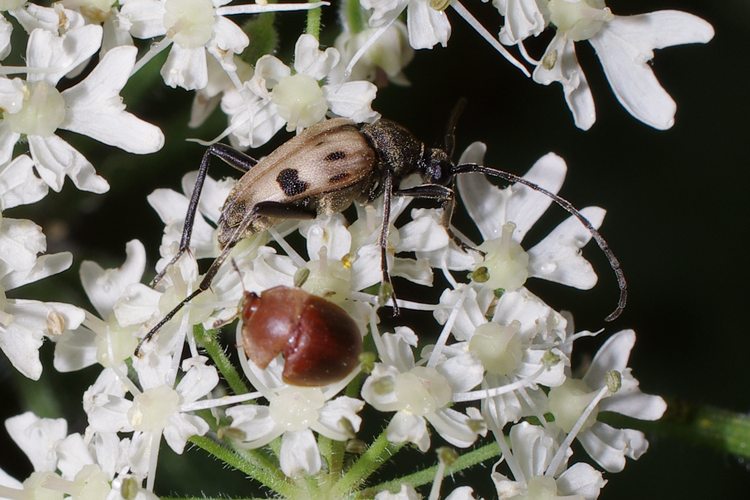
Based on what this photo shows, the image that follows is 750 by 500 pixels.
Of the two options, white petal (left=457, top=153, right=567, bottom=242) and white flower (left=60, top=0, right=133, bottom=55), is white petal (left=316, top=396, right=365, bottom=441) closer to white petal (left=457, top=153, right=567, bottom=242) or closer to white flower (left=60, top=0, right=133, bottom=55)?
white petal (left=457, top=153, right=567, bottom=242)

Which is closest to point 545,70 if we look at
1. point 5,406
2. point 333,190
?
point 333,190

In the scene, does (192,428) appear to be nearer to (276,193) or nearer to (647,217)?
(276,193)

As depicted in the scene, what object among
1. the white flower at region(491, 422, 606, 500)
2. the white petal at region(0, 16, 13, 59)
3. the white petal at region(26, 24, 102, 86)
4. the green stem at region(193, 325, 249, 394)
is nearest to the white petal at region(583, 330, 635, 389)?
the white flower at region(491, 422, 606, 500)

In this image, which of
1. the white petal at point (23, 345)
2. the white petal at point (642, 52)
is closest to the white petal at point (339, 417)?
the white petal at point (23, 345)

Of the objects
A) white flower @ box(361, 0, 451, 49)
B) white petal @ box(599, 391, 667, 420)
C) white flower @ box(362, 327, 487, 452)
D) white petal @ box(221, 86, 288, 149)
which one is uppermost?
white flower @ box(361, 0, 451, 49)

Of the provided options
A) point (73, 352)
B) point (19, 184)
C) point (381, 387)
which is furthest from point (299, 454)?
point (19, 184)

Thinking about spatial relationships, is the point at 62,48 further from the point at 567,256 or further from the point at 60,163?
the point at 567,256
